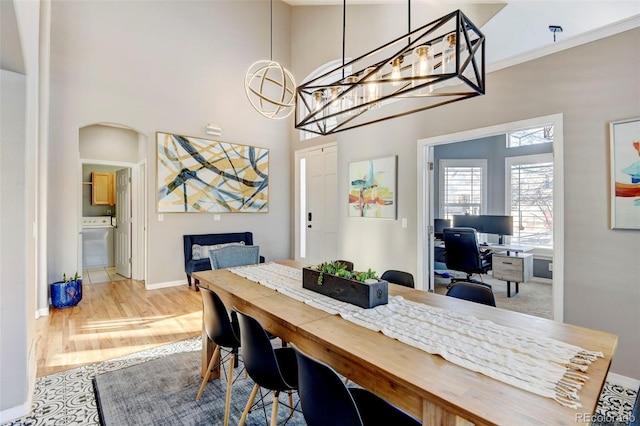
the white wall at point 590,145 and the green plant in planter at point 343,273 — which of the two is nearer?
the green plant in planter at point 343,273

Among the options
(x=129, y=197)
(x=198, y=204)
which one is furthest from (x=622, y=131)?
(x=129, y=197)

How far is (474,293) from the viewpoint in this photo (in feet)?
7.00

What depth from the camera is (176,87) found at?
5188 millimetres

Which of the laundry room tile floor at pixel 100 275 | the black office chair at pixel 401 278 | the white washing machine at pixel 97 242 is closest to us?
the black office chair at pixel 401 278

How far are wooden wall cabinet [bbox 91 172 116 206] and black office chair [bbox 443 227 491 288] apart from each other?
6.66 m

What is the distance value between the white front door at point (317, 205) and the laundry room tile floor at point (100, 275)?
3.40m

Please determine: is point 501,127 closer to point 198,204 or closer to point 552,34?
point 552,34

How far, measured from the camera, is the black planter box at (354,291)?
174 centimetres

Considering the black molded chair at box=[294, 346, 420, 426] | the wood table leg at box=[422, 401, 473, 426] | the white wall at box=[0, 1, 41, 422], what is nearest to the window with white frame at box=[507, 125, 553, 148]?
the black molded chair at box=[294, 346, 420, 426]

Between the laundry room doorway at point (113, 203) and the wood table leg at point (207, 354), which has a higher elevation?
the laundry room doorway at point (113, 203)

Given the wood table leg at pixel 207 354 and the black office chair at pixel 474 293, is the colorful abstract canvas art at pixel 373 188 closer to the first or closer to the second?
the black office chair at pixel 474 293

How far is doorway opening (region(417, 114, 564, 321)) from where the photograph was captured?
9.18 ft

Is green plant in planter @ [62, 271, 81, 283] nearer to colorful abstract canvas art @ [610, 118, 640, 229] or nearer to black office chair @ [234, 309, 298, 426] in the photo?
black office chair @ [234, 309, 298, 426]

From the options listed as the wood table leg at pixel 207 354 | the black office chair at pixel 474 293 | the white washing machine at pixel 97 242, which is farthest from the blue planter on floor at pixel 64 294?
the black office chair at pixel 474 293
